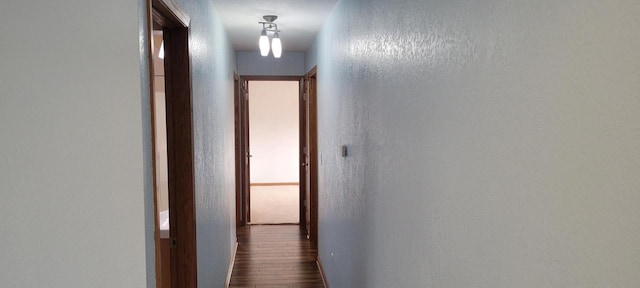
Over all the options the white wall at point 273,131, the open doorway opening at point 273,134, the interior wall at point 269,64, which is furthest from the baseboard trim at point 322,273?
the white wall at point 273,131

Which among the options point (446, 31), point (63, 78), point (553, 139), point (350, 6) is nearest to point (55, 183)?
point (63, 78)

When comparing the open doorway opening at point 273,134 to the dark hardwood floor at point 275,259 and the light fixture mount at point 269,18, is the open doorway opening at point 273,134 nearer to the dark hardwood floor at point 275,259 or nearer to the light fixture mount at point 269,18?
the dark hardwood floor at point 275,259

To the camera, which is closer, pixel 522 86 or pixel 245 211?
pixel 522 86

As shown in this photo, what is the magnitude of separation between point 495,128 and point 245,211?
573 cm

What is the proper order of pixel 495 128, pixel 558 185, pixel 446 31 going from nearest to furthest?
pixel 558 185 → pixel 495 128 → pixel 446 31

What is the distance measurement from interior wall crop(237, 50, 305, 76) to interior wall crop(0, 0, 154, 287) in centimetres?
474

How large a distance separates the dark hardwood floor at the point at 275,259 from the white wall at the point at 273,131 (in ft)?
11.4

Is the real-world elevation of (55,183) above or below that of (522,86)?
below

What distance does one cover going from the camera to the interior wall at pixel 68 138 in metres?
1.43

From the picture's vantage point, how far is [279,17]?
3.89 meters

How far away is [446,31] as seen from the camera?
1342mm

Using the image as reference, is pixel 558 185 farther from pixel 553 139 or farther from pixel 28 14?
pixel 28 14

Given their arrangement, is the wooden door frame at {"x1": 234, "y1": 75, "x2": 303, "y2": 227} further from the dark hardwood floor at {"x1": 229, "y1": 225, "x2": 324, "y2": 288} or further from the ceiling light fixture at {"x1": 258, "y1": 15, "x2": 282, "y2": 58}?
the ceiling light fixture at {"x1": 258, "y1": 15, "x2": 282, "y2": 58}

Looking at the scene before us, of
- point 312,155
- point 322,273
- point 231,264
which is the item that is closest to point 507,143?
point 322,273
